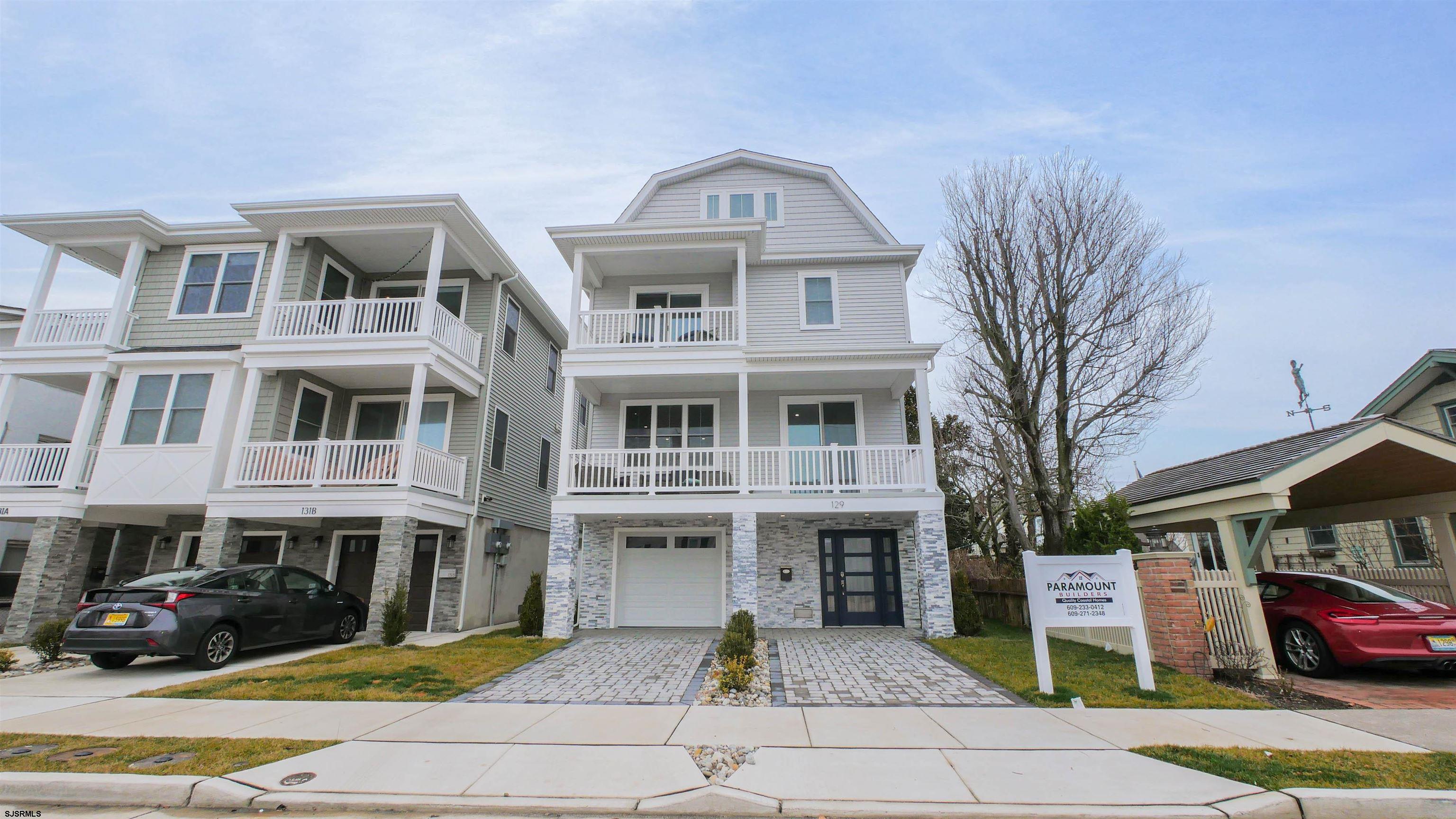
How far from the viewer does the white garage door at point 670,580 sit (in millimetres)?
13773

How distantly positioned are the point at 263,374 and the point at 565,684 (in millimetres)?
10604

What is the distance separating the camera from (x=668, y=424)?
14.9 metres

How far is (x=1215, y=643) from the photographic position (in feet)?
27.3

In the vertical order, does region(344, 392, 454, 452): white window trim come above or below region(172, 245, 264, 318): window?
below

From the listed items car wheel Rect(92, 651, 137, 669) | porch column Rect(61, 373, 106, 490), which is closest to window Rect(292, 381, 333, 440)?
porch column Rect(61, 373, 106, 490)

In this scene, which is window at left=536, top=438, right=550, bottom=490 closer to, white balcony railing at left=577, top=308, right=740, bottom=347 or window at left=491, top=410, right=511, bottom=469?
window at left=491, top=410, right=511, bottom=469

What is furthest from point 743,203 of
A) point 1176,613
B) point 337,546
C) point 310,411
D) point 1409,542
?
point 1409,542

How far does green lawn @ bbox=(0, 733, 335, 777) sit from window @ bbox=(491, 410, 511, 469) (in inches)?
390

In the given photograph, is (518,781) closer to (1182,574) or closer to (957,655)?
(957,655)

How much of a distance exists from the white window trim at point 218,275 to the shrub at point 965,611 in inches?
683

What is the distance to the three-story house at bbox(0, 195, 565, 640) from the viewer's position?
489 inches

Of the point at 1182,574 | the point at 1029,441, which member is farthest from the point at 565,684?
the point at 1029,441

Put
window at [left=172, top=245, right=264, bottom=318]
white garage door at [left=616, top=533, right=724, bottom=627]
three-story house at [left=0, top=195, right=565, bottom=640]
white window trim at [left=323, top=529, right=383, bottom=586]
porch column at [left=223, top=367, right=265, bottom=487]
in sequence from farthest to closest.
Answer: window at [left=172, top=245, right=264, bottom=318], white window trim at [left=323, top=529, right=383, bottom=586], white garage door at [left=616, top=533, right=724, bottom=627], three-story house at [left=0, top=195, right=565, bottom=640], porch column at [left=223, top=367, right=265, bottom=487]

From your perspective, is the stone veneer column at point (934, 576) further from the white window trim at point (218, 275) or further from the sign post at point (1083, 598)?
the white window trim at point (218, 275)
